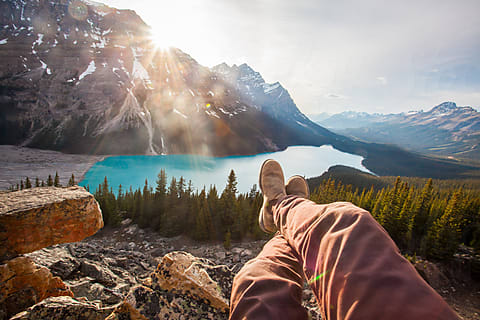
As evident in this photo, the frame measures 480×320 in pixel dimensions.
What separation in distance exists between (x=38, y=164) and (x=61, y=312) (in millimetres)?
75826

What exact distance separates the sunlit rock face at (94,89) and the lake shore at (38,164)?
523cm

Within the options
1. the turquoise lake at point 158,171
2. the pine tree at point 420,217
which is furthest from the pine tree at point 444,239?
the turquoise lake at point 158,171

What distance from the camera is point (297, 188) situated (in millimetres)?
3922

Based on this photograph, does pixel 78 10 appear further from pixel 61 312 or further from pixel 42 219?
pixel 61 312

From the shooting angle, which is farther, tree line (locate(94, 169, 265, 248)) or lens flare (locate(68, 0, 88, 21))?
lens flare (locate(68, 0, 88, 21))

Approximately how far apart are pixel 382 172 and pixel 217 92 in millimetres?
106545

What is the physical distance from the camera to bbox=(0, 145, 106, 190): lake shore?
44656 millimetres

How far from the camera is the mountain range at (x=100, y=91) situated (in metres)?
68.6

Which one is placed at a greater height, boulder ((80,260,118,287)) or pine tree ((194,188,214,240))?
boulder ((80,260,118,287))

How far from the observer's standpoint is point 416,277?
92 centimetres

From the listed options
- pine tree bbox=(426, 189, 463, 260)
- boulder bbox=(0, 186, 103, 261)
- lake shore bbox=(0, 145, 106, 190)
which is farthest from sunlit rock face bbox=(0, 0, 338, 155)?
boulder bbox=(0, 186, 103, 261)

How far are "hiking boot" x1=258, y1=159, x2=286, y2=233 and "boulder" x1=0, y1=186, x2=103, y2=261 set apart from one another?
8.76 ft

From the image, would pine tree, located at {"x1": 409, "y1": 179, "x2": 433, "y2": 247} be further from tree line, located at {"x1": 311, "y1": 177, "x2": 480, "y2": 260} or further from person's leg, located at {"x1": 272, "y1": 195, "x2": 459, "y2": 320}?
person's leg, located at {"x1": 272, "y1": 195, "x2": 459, "y2": 320}

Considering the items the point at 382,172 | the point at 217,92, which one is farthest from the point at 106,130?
the point at 382,172
